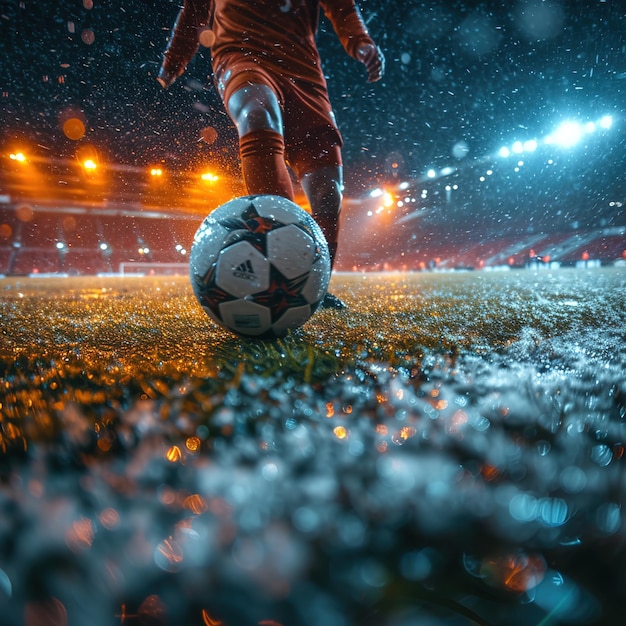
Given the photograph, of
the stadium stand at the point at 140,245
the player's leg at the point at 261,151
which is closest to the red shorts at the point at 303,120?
the player's leg at the point at 261,151

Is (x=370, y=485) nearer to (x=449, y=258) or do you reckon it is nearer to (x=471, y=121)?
(x=471, y=121)

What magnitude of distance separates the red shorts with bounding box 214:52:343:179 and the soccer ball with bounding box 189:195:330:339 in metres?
0.94

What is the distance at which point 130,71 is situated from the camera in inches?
266

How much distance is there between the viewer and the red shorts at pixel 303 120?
5.28 ft

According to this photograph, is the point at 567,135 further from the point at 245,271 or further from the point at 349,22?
the point at 245,271

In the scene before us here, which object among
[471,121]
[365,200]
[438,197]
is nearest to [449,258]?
[438,197]

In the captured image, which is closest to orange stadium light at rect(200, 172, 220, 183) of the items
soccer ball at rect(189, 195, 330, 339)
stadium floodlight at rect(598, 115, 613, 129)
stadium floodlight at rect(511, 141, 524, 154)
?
stadium floodlight at rect(511, 141, 524, 154)

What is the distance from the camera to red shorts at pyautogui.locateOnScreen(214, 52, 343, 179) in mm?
1608

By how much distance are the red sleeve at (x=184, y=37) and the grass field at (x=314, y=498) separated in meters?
1.81

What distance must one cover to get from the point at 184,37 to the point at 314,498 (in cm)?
218

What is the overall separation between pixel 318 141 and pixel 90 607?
1.82 meters

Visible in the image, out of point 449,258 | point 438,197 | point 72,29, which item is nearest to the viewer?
point 72,29

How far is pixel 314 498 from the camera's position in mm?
248

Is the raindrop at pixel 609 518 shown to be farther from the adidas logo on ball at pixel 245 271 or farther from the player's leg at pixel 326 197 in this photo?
the player's leg at pixel 326 197
